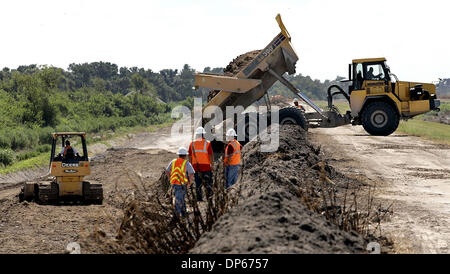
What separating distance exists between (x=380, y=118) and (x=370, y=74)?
145cm

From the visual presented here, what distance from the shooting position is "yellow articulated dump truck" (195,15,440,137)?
19.0 meters

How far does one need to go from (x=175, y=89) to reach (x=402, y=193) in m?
104

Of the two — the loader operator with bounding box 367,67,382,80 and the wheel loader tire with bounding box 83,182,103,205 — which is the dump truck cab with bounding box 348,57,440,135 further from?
the wheel loader tire with bounding box 83,182,103,205

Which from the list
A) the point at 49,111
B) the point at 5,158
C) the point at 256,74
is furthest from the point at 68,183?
the point at 49,111

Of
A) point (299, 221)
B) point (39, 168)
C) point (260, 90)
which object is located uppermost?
point (260, 90)

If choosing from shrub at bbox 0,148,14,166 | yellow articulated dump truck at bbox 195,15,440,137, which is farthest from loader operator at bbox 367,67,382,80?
shrub at bbox 0,148,14,166

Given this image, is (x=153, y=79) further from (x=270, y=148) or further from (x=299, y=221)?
(x=299, y=221)

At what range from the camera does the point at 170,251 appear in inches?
269

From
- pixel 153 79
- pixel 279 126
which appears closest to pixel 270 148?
pixel 279 126

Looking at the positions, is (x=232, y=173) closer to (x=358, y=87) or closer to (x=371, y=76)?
(x=358, y=87)

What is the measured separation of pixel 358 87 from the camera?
19.6 meters

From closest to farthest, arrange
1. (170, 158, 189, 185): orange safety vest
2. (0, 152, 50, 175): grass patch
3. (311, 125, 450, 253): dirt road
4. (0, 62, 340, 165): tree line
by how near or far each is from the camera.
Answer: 1. (311, 125, 450, 253): dirt road
2. (170, 158, 189, 185): orange safety vest
3. (0, 152, 50, 175): grass patch
4. (0, 62, 340, 165): tree line

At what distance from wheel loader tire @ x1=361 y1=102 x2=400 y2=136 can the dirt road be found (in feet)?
4.03
